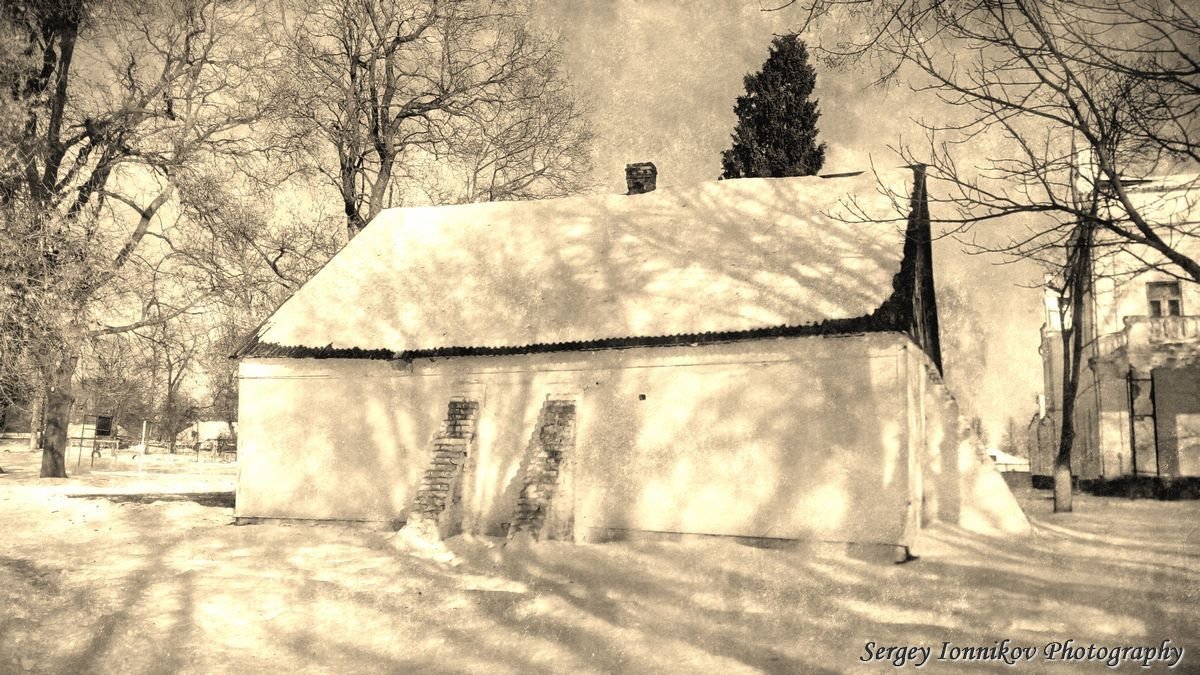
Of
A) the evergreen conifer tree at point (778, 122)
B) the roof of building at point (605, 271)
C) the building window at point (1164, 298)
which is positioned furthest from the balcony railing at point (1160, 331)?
the roof of building at point (605, 271)

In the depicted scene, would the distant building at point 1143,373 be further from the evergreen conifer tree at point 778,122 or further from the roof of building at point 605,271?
the roof of building at point 605,271

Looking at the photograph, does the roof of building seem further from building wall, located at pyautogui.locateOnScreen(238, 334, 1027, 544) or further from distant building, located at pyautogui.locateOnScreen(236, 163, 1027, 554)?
building wall, located at pyautogui.locateOnScreen(238, 334, 1027, 544)

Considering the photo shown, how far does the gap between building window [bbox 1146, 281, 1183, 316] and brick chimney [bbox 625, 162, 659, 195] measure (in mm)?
18651

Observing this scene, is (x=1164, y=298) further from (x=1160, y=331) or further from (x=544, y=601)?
(x=544, y=601)

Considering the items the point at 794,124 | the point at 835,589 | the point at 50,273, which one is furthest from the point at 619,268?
the point at 794,124

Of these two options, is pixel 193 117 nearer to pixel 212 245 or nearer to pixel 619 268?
pixel 212 245

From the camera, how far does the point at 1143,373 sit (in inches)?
1032

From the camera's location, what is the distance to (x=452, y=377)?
50.9ft

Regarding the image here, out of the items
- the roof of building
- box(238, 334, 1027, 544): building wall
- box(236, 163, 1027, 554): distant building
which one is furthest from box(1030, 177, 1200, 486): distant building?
box(238, 334, 1027, 544): building wall

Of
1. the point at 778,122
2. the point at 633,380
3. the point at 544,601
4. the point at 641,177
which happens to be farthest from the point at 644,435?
the point at 778,122

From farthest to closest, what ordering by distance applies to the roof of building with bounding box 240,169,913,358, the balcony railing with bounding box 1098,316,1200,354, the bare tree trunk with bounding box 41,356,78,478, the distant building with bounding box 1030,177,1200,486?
the bare tree trunk with bounding box 41,356,78,478 < the distant building with bounding box 1030,177,1200,486 < the balcony railing with bounding box 1098,316,1200,354 < the roof of building with bounding box 240,169,913,358

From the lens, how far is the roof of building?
1427 centimetres

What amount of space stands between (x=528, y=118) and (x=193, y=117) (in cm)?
1031

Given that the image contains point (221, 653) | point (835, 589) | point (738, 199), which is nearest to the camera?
point (221, 653)
